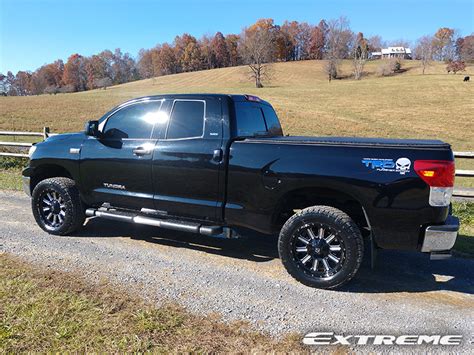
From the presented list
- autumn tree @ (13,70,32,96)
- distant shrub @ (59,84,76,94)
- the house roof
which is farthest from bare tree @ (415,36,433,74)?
autumn tree @ (13,70,32,96)

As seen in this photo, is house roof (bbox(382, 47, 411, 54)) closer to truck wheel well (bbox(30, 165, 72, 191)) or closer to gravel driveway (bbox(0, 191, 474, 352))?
gravel driveway (bbox(0, 191, 474, 352))

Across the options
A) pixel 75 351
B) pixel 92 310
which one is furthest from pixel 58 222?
pixel 75 351

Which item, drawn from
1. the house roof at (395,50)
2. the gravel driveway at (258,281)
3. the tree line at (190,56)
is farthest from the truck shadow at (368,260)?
the house roof at (395,50)

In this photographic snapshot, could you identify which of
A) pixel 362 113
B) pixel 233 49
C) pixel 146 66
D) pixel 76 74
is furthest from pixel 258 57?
pixel 76 74

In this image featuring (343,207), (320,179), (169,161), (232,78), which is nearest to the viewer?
(320,179)

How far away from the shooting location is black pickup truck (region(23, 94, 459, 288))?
3566mm

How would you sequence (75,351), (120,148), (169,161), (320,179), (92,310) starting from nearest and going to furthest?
1. (75,351)
2. (92,310)
3. (320,179)
4. (169,161)
5. (120,148)

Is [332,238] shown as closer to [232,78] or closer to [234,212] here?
[234,212]

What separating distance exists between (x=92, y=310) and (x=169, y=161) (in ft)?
6.22

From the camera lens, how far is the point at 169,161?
4648 mm

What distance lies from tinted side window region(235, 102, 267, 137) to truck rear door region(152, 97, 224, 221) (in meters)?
0.23

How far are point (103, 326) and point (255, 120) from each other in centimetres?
294

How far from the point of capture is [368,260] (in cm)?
477

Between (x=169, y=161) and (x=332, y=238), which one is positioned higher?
(x=169, y=161)
